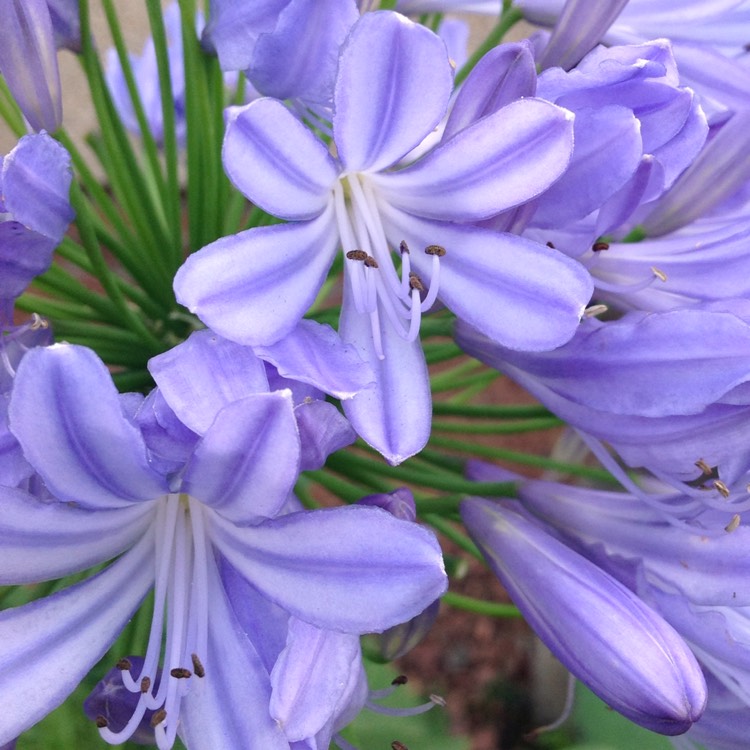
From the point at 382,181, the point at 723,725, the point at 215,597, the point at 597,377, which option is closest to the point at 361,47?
the point at 382,181

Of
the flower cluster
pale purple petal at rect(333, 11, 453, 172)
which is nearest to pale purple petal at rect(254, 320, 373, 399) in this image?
the flower cluster

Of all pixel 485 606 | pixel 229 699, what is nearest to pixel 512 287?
pixel 229 699

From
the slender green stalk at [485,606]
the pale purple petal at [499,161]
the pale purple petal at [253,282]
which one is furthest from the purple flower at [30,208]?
the slender green stalk at [485,606]

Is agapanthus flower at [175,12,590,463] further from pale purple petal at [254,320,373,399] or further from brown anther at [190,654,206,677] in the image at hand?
brown anther at [190,654,206,677]

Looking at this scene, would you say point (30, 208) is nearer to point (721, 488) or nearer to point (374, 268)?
point (374, 268)

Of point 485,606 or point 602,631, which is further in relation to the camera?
point 485,606

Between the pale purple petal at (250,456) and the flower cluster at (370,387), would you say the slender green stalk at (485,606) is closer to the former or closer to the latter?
the flower cluster at (370,387)

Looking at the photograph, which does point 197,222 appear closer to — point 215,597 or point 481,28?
point 215,597
